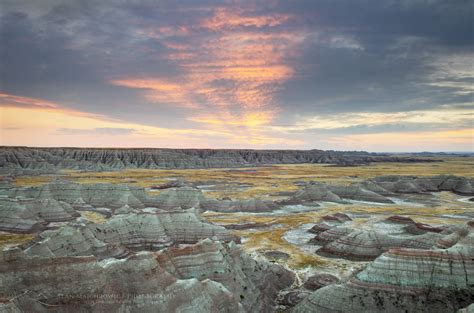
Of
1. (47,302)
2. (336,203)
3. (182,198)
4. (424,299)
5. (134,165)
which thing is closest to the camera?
(47,302)

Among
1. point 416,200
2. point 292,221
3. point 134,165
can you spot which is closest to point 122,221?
point 292,221

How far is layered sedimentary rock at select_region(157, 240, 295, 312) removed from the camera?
2027 centimetres

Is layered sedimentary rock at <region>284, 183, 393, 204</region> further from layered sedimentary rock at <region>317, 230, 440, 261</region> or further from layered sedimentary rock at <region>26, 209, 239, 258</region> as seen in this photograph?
layered sedimentary rock at <region>317, 230, 440, 261</region>

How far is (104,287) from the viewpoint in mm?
16734

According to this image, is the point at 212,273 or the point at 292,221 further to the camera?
the point at 292,221

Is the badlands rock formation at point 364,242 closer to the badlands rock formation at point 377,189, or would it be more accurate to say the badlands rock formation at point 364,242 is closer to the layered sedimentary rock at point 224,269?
the layered sedimentary rock at point 224,269

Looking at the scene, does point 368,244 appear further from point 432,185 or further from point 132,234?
point 432,185

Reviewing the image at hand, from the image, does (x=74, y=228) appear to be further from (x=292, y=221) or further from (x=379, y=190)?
(x=379, y=190)

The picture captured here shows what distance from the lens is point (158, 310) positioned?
53.2ft

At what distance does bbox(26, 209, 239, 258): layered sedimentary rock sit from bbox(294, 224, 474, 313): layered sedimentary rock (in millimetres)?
13188

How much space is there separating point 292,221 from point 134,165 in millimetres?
129235

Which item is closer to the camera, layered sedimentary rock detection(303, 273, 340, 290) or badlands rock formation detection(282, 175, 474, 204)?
layered sedimentary rock detection(303, 273, 340, 290)

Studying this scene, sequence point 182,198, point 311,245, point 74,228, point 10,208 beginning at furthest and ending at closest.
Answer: point 182,198
point 10,208
point 311,245
point 74,228

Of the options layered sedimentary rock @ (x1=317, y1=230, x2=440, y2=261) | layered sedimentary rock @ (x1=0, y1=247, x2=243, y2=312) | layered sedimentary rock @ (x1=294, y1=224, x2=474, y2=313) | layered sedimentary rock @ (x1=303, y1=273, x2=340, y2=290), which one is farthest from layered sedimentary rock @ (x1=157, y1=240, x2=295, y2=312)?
layered sedimentary rock @ (x1=317, y1=230, x2=440, y2=261)
